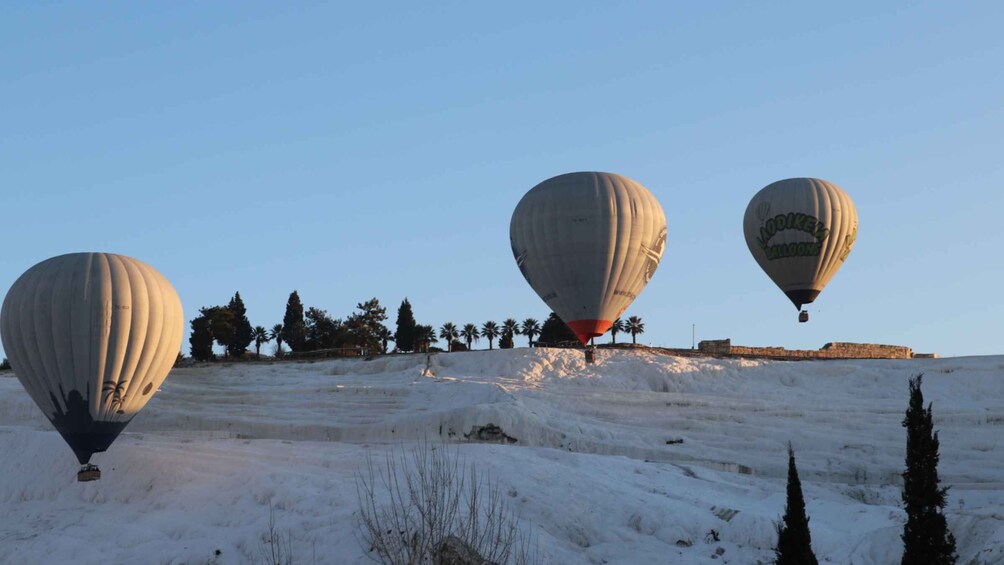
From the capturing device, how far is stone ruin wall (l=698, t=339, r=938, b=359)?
102 metres

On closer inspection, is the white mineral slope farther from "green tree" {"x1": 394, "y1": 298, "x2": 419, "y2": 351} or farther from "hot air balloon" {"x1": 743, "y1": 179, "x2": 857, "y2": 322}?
"green tree" {"x1": 394, "y1": 298, "x2": 419, "y2": 351}

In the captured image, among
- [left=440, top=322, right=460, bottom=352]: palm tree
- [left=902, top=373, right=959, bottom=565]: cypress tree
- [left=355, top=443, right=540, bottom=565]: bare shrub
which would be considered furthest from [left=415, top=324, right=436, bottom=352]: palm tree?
[left=902, top=373, right=959, bottom=565]: cypress tree

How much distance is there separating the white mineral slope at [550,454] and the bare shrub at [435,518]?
3.62ft

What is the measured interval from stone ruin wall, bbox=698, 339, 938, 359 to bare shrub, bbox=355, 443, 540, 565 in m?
49.7

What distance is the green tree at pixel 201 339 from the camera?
4537 inches

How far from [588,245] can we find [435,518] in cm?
3830

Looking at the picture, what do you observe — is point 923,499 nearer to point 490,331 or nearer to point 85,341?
point 85,341

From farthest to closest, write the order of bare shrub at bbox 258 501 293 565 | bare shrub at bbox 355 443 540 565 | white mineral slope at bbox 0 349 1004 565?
white mineral slope at bbox 0 349 1004 565 < bare shrub at bbox 258 501 293 565 < bare shrub at bbox 355 443 540 565

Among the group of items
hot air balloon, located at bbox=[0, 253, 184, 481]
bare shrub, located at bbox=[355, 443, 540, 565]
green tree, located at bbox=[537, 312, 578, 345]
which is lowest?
bare shrub, located at bbox=[355, 443, 540, 565]

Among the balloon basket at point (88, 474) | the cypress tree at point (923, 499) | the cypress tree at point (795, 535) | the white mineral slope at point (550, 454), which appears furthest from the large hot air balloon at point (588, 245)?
the cypress tree at point (795, 535)

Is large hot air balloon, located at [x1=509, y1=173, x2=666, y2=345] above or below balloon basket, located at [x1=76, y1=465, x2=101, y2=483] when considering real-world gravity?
above

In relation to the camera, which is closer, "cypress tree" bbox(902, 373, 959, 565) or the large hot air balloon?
"cypress tree" bbox(902, 373, 959, 565)

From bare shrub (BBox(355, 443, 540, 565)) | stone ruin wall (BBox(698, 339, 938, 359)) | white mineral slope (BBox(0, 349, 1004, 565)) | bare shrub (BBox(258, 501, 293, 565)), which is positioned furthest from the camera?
stone ruin wall (BBox(698, 339, 938, 359))

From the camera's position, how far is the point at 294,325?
418ft
